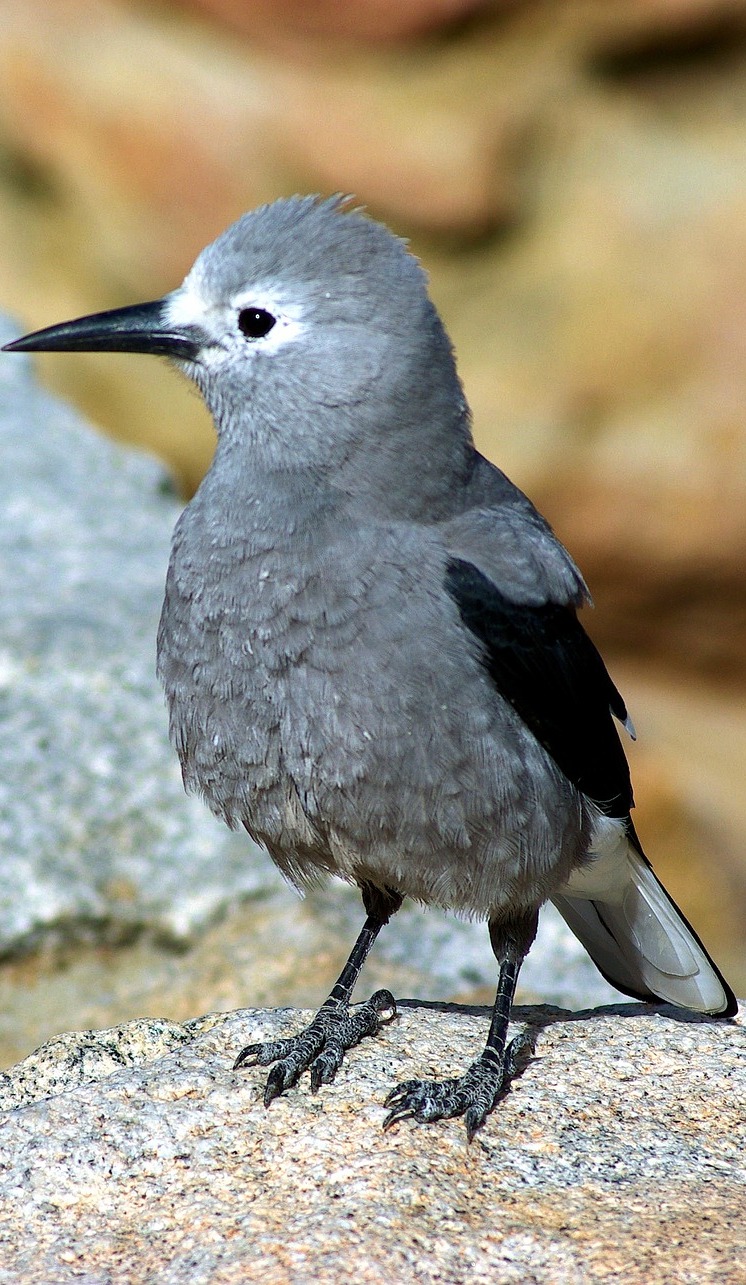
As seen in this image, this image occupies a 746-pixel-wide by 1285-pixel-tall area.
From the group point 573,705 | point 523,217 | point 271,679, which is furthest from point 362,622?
point 523,217

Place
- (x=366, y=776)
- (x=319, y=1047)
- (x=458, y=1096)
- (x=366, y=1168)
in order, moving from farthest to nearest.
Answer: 1. (x=319, y=1047)
2. (x=366, y=776)
3. (x=458, y=1096)
4. (x=366, y=1168)

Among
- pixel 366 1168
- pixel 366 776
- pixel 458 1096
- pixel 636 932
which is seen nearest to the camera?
pixel 366 1168

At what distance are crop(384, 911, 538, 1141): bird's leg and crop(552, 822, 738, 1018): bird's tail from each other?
30 centimetres

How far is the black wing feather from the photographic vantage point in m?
3.41

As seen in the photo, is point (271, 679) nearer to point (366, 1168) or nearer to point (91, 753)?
point (366, 1168)

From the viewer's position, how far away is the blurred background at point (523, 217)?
832cm

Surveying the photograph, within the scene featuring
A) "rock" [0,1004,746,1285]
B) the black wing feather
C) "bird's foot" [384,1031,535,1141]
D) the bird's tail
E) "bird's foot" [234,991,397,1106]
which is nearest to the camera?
"rock" [0,1004,746,1285]

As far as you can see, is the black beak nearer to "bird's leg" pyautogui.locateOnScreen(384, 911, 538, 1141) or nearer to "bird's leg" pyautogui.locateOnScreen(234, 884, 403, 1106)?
"bird's leg" pyautogui.locateOnScreen(234, 884, 403, 1106)

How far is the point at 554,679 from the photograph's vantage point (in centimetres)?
362

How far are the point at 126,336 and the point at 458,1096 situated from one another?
2062 mm

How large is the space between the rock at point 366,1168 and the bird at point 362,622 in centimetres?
11

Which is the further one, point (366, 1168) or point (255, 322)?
point (255, 322)

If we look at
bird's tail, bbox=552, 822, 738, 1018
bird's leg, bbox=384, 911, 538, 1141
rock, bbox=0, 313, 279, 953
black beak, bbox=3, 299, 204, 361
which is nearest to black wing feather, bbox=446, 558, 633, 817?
bird's tail, bbox=552, 822, 738, 1018

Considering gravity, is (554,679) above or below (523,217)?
below
